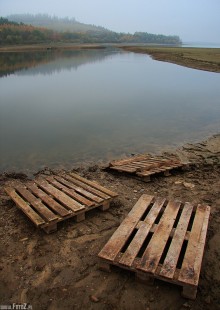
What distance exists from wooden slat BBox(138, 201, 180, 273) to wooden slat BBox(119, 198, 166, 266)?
114 mm

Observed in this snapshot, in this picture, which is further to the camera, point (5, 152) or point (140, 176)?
point (5, 152)

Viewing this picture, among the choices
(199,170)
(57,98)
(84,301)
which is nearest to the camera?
(84,301)

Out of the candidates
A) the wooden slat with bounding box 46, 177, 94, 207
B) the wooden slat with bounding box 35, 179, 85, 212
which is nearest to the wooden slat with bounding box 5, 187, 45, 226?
the wooden slat with bounding box 35, 179, 85, 212

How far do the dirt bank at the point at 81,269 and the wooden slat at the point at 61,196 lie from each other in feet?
0.84

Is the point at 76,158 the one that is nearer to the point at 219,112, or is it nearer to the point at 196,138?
the point at 196,138

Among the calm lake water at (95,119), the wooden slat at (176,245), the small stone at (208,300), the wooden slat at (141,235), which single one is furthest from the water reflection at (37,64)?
the small stone at (208,300)

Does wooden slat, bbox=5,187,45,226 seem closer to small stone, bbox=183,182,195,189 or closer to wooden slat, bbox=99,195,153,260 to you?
wooden slat, bbox=99,195,153,260

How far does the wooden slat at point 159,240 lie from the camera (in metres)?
3.42

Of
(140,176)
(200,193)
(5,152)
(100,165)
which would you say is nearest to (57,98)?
(5,152)

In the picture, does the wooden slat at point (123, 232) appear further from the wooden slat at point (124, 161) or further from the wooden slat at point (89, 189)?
the wooden slat at point (124, 161)

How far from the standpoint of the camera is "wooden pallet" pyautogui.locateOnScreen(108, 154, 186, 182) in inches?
258

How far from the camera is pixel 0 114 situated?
12.3 metres

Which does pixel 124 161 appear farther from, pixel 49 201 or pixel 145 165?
pixel 49 201

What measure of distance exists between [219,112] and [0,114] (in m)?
9.76
